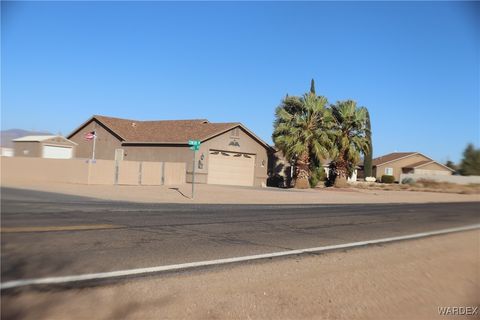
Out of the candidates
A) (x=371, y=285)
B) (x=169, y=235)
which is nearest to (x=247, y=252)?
(x=169, y=235)

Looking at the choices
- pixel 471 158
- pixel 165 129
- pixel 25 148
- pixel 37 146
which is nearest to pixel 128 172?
pixel 165 129

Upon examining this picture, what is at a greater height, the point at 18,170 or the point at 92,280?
the point at 18,170

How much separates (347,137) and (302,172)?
5327mm

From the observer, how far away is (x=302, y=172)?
40.2 metres

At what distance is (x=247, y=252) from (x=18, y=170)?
419 cm

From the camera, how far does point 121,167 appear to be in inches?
1189

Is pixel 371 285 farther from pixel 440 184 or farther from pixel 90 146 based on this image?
pixel 440 184

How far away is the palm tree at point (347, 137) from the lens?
138ft

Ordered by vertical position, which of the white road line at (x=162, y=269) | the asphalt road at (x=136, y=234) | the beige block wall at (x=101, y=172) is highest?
the beige block wall at (x=101, y=172)

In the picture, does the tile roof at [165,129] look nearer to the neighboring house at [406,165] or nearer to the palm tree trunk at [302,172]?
the palm tree trunk at [302,172]

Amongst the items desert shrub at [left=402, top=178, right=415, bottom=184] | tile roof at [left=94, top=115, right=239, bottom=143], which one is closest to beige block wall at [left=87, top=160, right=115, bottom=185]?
tile roof at [left=94, top=115, right=239, bottom=143]

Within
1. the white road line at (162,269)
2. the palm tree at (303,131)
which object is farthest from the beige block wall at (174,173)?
the white road line at (162,269)

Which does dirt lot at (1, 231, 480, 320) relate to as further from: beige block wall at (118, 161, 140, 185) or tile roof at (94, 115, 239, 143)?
tile roof at (94, 115, 239, 143)

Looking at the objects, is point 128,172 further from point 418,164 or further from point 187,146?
point 418,164
